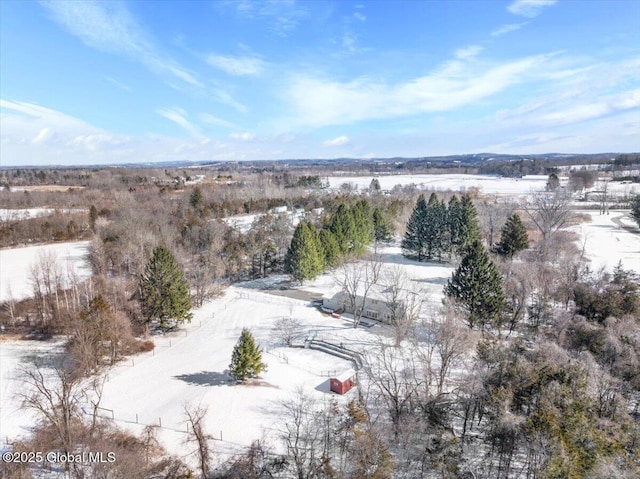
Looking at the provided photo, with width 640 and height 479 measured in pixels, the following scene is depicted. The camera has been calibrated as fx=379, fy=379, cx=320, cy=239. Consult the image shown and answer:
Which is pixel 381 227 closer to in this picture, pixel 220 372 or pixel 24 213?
pixel 220 372

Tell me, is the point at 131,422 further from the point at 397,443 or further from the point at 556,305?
the point at 556,305

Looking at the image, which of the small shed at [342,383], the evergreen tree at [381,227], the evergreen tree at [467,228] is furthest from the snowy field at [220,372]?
the evergreen tree at [381,227]

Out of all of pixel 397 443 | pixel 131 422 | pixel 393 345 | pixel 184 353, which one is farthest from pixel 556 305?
pixel 131 422

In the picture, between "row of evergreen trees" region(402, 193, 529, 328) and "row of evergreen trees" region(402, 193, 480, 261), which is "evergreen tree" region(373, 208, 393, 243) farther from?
"row of evergreen trees" region(402, 193, 480, 261)

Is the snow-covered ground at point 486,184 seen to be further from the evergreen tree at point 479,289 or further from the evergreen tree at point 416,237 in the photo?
the evergreen tree at point 479,289

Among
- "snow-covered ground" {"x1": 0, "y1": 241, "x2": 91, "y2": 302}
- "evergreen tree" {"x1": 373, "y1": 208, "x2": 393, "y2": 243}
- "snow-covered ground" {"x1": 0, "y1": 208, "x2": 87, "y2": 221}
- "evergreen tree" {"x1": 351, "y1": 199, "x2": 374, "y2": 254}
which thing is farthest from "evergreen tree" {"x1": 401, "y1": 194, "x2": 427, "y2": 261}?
"snow-covered ground" {"x1": 0, "y1": 208, "x2": 87, "y2": 221}
